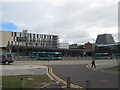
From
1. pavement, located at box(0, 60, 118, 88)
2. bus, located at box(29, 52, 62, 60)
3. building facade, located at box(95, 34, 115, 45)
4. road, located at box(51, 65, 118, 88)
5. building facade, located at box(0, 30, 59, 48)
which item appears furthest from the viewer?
building facade, located at box(95, 34, 115, 45)

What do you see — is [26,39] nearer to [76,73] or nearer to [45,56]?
[45,56]

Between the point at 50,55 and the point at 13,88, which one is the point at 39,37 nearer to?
the point at 50,55

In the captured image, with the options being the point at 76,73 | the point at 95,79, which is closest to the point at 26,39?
the point at 76,73

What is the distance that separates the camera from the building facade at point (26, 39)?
89387 millimetres

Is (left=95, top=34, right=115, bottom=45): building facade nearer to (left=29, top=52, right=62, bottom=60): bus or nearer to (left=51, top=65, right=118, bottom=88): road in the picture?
(left=29, top=52, right=62, bottom=60): bus

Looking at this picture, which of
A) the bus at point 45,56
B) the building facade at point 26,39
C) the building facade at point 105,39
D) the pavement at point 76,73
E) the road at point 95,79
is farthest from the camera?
the building facade at point 105,39

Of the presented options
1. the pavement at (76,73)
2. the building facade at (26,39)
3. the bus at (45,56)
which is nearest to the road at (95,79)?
the pavement at (76,73)

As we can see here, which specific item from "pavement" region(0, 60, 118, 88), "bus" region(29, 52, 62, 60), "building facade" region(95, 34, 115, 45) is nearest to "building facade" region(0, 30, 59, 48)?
"building facade" region(95, 34, 115, 45)

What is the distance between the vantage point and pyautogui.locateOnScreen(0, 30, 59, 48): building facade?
89.4m

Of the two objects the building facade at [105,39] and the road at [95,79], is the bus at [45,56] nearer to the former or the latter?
the road at [95,79]

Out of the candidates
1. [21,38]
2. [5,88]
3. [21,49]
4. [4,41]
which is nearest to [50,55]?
[21,49]

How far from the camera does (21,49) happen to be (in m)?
65.1

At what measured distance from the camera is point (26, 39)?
99.9 metres

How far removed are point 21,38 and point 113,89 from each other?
96827mm
